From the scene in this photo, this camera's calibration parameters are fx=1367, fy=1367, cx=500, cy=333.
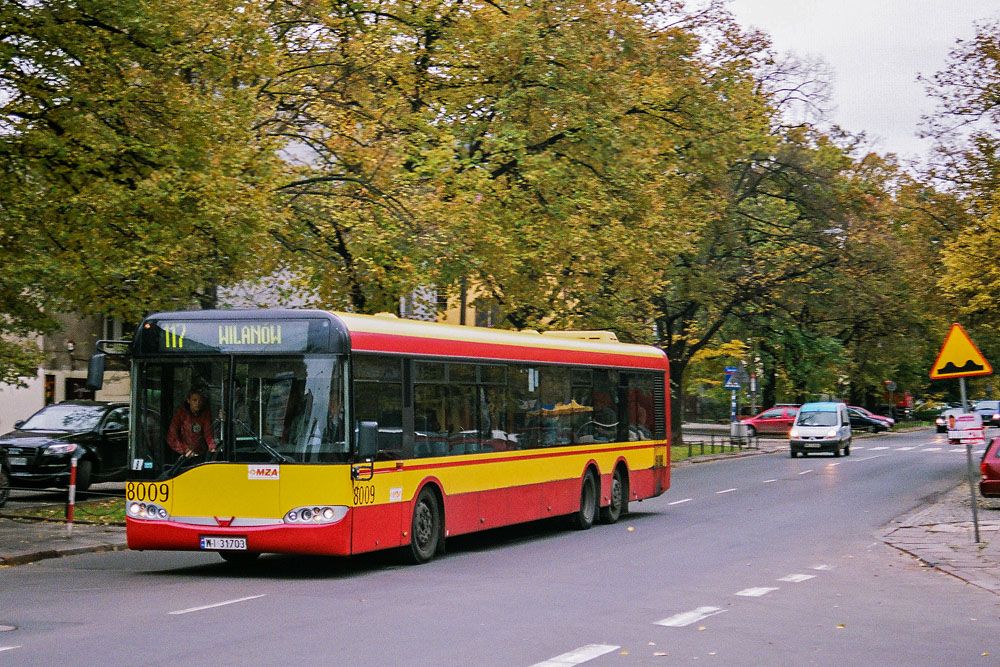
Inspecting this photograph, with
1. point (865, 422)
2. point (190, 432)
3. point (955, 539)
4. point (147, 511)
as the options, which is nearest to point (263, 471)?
point (190, 432)

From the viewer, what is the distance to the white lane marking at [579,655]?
891 cm

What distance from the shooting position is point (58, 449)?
25.8 metres

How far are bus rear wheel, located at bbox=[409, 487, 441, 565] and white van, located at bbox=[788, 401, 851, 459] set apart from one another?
35.8m

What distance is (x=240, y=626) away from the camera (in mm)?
10500

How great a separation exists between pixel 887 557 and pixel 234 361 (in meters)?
8.51

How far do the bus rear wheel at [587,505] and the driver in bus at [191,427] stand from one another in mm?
7837

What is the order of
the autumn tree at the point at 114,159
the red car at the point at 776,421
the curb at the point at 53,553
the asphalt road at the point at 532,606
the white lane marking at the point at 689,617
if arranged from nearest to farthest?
1. the asphalt road at the point at 532,606
2. the white lane marking at the point at 689,617
3. the curb at the point at 53,553
4. the autumn tree at the point at 114,159
5. the red car at the point at 776,421

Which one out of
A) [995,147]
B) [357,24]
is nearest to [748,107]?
[995,147]

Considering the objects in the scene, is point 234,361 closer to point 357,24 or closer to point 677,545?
point 677,545

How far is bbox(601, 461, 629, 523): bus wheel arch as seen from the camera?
2223 centimetres

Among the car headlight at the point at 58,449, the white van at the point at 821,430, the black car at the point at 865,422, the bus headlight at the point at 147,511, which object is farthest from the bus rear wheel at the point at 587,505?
the black car at the point at 865,422

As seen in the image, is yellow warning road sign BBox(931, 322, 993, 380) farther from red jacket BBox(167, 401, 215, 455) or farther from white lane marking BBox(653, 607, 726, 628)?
red jacket BBox(167, 401, 215, 455)

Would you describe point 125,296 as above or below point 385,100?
below

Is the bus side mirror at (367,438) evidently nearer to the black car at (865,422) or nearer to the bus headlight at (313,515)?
the bus headlight at (313,515)
